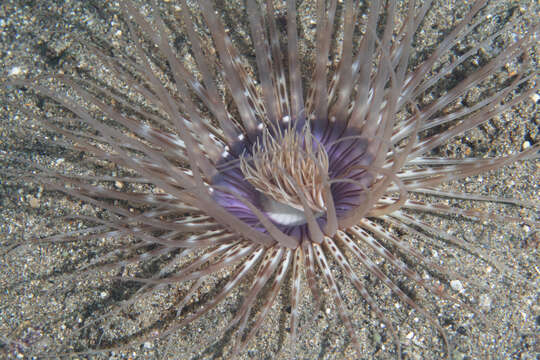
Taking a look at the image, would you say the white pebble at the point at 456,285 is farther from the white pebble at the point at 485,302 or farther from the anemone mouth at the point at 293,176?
the anemone mouth at the point at 293,176

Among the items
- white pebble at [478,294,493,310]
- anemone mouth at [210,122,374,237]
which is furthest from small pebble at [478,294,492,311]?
anemone mouth at [210,122,374,237]

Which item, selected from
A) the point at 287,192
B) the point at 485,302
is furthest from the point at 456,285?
the point at 287,192

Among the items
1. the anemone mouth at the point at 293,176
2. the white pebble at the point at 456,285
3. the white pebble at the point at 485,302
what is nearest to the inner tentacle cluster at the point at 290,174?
the anemone mouth at the point at 293,176

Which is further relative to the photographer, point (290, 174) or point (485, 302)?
point (290, 174)

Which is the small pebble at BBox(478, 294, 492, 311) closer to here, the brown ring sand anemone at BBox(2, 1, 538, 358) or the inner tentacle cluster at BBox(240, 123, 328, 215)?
the brown ring sand anemone at BBox(2, 1, 538, 358)

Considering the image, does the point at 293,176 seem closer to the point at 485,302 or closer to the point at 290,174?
the point at 290,174

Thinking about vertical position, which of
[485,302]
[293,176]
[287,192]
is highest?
[293,176]

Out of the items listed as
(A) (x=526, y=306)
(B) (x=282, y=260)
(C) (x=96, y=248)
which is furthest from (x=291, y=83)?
(A) (x=526, y=306)
